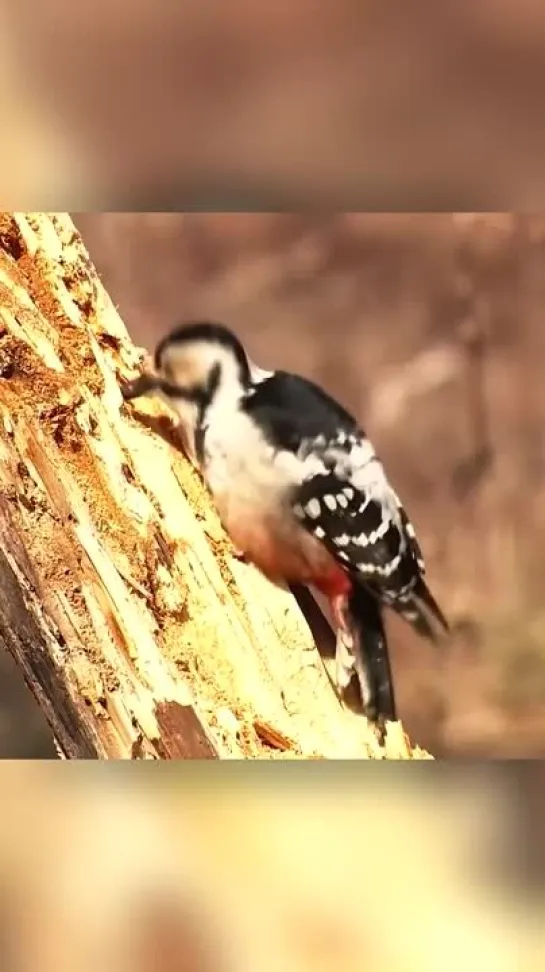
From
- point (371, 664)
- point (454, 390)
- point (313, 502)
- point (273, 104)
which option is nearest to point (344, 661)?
point (371, 664)

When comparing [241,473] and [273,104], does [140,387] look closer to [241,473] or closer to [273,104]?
[241,473]

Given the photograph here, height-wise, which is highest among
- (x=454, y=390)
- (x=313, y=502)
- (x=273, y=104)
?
(x=273, y=104)

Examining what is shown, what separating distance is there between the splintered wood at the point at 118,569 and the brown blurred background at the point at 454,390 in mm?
118

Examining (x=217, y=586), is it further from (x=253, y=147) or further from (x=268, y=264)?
(x=253, y=147)

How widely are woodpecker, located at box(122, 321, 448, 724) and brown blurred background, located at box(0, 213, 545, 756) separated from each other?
3cm

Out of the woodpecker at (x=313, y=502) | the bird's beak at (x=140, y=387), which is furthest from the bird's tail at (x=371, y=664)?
the bird's beak at (x=140, y=387)

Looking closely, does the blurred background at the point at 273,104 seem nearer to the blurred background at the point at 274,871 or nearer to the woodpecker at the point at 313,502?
the woodpecker at the point at 313,502

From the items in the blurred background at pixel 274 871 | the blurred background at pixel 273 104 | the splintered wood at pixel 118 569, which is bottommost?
the blurred background at pixel 274 871

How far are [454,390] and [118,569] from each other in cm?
41

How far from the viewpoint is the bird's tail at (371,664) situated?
3.46 ft

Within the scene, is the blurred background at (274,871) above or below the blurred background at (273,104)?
below

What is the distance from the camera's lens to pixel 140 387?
107 cm

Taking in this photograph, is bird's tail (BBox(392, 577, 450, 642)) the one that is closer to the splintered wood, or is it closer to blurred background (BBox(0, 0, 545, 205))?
the splintered wood

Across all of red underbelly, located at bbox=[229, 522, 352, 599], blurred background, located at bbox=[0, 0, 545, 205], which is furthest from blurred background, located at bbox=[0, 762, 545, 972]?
blurred background, located at bbox=[0, 0, 545, 205]
